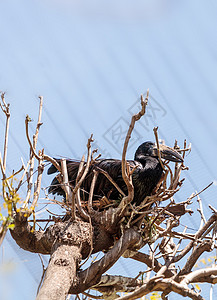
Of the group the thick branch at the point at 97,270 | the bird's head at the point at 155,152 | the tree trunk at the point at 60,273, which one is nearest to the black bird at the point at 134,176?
the bird's head at the point at 155,152

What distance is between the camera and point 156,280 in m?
2.91

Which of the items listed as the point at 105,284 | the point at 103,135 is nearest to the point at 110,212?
the point at 105,284

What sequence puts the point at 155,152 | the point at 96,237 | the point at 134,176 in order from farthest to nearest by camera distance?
1. the point at 155,152
2. the point at 134,176
3. the point at 96,237

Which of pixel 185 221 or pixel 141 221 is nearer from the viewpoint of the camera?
pixel 141 221

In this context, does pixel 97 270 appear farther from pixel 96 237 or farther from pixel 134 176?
pixel 134 176

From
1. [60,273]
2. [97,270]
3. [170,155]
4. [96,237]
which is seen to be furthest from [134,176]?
[60,273]

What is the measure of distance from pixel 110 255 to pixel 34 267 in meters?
1.20

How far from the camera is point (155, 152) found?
4020 mm

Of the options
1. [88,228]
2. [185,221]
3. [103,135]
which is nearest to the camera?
[88,228]

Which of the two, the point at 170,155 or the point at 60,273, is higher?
the point at 170,155

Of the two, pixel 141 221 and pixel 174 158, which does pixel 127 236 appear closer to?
pixel 141 221

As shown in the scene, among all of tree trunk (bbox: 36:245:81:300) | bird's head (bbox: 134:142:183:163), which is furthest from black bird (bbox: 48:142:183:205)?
tree trunk (bbox: 36:245:81:300)

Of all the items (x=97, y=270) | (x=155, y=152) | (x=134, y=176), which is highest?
(x=155, y=152)

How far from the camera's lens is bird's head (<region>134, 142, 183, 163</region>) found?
3839 mm
